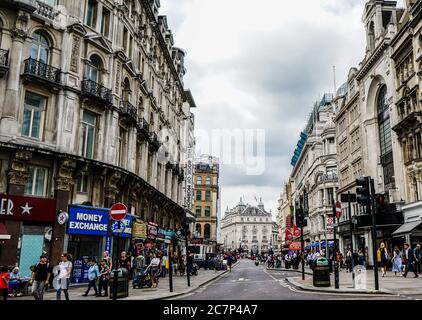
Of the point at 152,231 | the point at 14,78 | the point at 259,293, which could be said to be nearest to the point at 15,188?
the point at 14,78

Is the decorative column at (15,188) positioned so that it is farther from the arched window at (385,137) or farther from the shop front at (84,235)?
the arched window at (385,137)

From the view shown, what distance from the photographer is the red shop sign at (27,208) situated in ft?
60.0

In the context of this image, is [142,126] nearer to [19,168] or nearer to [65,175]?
[65,175]

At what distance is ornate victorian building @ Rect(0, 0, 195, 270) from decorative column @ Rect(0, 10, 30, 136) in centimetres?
5

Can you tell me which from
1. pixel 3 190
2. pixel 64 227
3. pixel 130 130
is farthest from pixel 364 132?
pixel 3 190

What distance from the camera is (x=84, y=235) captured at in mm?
22562

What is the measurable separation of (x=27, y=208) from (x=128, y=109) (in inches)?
429

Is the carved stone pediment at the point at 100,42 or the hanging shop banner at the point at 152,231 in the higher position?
the carved stone pediment at the point at 100,42

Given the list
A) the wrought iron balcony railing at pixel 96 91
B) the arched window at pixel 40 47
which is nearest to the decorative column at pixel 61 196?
the wrought iron balcony railing at pixel 96 91

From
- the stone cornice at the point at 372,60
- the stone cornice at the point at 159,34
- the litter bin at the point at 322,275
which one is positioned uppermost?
the stone cornice at the point at 159,34

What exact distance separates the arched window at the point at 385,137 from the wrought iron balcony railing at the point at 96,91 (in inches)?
1045

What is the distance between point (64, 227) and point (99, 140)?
19.7ft

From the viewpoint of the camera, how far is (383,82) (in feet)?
127
